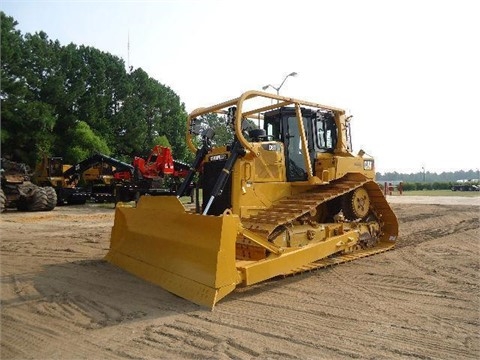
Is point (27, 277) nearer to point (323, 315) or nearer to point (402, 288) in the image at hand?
point (323, 315)

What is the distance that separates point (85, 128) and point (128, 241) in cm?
2841

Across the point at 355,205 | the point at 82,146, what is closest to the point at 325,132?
the point at 355,205

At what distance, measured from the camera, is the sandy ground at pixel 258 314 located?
3.66 metres

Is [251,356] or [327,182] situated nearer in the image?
[251,356]

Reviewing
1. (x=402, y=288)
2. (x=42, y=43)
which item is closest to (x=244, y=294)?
(x=402, y=288)

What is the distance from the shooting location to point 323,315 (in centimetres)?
453

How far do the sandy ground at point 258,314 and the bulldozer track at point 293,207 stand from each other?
0.87m

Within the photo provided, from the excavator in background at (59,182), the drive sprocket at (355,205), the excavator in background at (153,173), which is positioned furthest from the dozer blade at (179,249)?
the excavator in background at (59,182)

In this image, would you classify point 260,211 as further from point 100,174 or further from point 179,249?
point 100,174

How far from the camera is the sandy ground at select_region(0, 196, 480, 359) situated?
366 cm

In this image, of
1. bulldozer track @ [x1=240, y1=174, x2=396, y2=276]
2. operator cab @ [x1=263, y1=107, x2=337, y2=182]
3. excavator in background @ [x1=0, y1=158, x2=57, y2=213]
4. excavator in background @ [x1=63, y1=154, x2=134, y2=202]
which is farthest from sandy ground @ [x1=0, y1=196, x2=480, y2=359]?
excavator in background @ [x1=63, y1=154, x2=134, y2=202]

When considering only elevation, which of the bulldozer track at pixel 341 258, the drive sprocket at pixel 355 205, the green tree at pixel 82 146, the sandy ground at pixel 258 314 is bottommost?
the sandy ground at pixel 258 314

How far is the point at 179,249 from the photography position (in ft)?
18.2

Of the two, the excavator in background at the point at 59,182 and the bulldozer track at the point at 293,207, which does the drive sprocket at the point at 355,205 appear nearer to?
the bulldozer track at the point at 293,207
